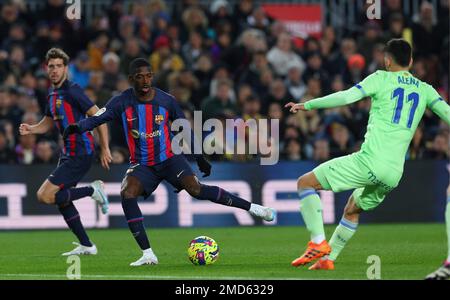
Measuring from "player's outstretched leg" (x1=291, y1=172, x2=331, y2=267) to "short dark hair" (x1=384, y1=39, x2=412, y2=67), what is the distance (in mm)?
1398

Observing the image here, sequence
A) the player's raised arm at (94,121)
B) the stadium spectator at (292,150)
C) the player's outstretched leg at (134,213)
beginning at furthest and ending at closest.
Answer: the stadium spectator at (292,150) < the player's outstretched leg at (134,213) < the player's raised arm at (94,121)

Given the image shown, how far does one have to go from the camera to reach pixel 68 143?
1345 cm

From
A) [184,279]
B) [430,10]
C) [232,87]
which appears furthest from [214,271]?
[430,10]

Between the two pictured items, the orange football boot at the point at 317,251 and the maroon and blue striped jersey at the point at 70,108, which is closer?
the orange football boot at the point at 317,251

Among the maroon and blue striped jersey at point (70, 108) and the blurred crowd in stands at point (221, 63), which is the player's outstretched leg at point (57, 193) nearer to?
the maroon and blue striped jersey at point (70, 108)

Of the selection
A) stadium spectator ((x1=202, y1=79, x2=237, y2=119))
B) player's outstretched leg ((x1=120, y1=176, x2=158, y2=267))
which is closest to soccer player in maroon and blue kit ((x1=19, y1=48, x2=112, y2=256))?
player's outstretched leg ((x1=120, y1=176, x2=158, y2=267))

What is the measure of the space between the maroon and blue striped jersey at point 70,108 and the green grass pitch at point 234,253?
4.35 feet

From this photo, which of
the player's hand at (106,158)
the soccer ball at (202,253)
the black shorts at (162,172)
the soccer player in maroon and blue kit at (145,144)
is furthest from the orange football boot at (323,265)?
the player's hand at (106,158)

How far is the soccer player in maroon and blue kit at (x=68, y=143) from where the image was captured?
13180 mm

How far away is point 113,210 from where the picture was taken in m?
18.0

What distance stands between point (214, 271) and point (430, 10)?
1309 centimetres

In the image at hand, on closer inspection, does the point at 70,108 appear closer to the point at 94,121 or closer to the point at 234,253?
the point at 94,121

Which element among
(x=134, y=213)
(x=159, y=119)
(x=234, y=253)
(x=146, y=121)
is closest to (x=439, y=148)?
(x=234, y=253)

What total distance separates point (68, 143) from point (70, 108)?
0.46 metres
